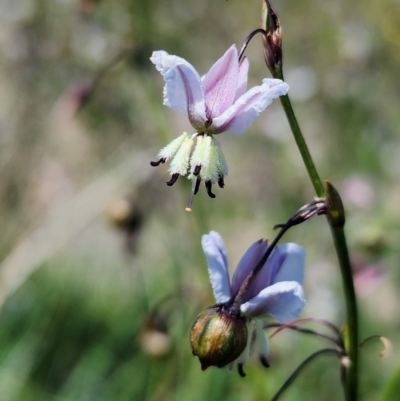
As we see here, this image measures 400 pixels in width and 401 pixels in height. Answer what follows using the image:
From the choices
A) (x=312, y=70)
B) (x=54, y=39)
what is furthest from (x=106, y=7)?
(x=312, y=70)

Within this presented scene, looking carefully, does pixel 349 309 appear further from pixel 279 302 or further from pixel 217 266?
pixel 217 266

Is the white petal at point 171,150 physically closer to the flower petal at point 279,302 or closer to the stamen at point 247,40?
the stamen at point 247,40

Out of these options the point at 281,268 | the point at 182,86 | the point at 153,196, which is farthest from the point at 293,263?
the point at 153,196

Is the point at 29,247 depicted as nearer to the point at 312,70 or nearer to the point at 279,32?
the point at 279,32

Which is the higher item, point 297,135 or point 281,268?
point 297,135

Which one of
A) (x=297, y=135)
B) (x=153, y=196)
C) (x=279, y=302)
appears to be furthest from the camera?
(x=153, y=196)

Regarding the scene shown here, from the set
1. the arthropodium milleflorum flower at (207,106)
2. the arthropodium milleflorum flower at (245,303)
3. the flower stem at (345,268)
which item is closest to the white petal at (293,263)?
the arthropodium milleflorum flower at (245,303)

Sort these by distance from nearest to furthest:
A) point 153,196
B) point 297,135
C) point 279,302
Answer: point 297,135
point 279,302
point 153,196
